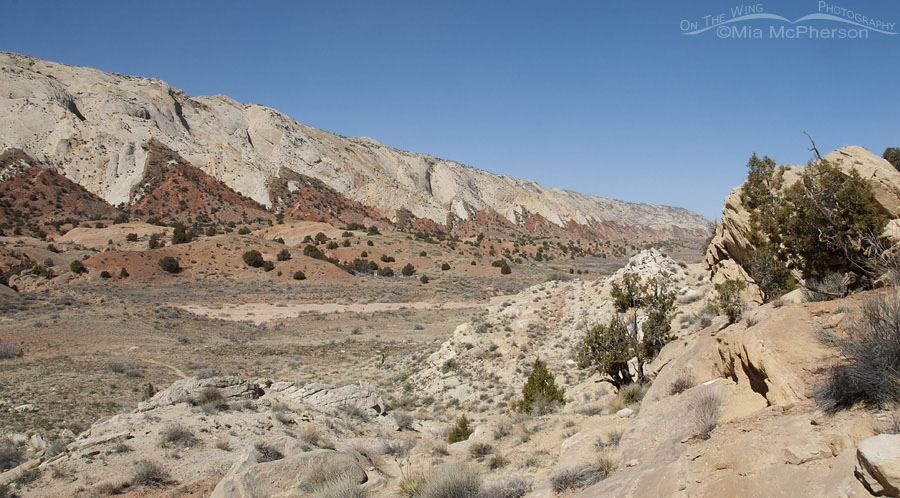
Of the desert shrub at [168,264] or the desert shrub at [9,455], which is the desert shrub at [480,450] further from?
the desert shrub at [168,264]

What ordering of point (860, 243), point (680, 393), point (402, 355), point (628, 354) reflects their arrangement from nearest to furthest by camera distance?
point (680, 393) → point (860, 243) → point (628, 354) → point (402, 355)

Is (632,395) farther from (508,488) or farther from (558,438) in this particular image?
(508,488)

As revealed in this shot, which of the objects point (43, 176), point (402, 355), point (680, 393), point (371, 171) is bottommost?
point (402, 355)

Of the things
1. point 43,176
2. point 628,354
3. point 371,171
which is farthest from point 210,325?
point 371,171

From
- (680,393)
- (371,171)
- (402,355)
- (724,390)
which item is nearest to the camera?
(724,390)

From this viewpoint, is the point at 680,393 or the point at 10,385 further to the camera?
the point at 10,385

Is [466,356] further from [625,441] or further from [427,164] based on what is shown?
[427,164]

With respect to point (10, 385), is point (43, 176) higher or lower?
higher

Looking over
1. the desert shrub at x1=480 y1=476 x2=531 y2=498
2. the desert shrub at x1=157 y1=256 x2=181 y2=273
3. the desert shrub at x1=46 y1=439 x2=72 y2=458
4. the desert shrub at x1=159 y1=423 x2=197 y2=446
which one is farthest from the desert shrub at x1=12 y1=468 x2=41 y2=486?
the desert shrub at x1=157 y1=256 x2=181 y2=273

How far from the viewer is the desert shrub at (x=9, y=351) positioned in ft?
62.5

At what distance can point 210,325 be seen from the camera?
3103 cm

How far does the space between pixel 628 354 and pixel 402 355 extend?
13.9m

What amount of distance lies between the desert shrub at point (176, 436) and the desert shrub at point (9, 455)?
7.95 feet

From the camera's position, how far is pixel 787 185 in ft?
41.2
